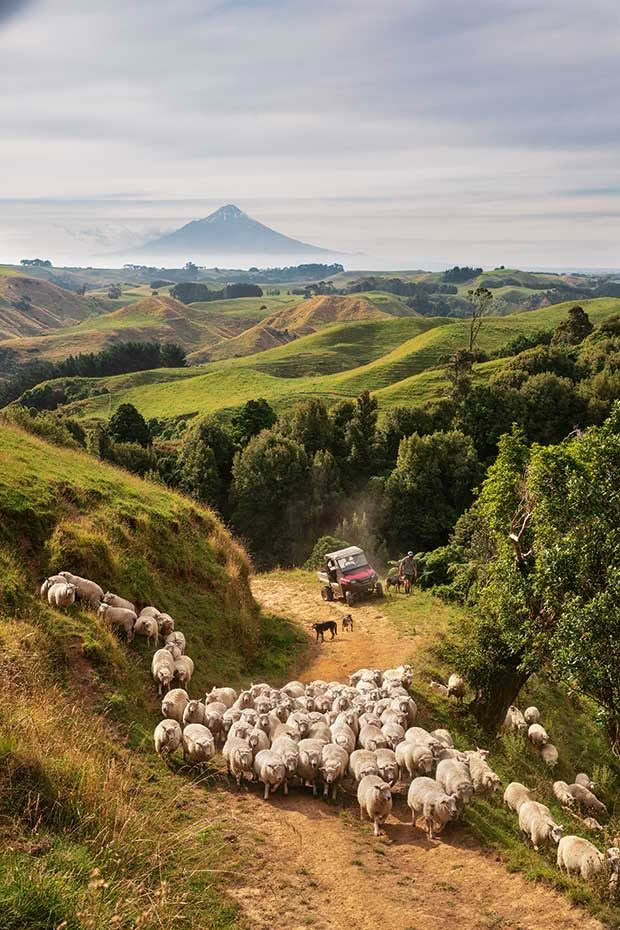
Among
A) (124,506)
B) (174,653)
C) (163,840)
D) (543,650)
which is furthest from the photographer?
(124,506)

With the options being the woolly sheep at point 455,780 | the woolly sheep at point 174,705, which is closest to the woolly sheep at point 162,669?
the woolly sheep at point 174,705

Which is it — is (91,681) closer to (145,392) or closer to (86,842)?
(86,842)

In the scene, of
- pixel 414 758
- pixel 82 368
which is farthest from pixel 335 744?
pixel 82 368

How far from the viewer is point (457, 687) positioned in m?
18.1

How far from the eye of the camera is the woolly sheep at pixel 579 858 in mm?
10031

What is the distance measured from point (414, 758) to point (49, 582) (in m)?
8.85

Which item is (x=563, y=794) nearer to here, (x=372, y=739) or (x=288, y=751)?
(x=372, y=739)

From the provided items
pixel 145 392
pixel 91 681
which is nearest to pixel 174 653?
pixel 91 681

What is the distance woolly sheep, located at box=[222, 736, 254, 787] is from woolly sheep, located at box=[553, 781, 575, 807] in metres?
7.97

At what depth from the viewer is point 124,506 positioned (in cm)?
2039

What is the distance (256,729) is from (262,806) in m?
1.65

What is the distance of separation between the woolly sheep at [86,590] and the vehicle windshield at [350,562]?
14204 mm

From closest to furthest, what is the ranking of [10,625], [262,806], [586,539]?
[262,806] < [10,625] < [586,539]

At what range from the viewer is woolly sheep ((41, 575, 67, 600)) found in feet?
47.5
